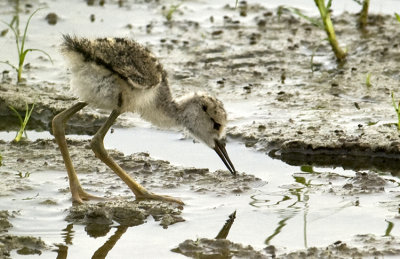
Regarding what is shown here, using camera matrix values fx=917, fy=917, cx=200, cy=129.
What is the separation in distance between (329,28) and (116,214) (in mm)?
3332

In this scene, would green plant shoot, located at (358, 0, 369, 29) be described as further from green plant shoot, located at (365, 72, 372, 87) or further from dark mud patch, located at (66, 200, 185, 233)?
dark mud patch, located at (66, 200, 185, 233)

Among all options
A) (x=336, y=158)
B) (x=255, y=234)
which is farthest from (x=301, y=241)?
(x=336, y=158)

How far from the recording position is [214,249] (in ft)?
15.8

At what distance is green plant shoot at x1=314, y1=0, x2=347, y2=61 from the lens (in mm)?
7785

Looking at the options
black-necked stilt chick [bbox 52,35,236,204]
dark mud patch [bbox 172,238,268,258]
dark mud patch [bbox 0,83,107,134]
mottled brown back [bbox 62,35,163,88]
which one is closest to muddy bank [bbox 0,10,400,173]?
dark mud patch [bbox 0,83,107,134]

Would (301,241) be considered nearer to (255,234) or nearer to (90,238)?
(255,234)

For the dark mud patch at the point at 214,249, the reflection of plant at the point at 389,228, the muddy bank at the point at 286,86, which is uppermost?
the muddy bank at the point at 286,86

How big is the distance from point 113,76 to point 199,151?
1266 mm

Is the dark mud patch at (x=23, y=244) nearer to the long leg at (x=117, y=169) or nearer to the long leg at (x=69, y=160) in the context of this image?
the long leg at (x=69, y=160)

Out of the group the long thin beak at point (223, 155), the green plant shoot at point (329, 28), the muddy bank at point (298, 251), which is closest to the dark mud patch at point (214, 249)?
the muddy bank at point (298, 251)

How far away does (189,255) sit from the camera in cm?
474

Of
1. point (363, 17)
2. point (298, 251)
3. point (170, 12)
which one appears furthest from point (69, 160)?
point (363, 17)

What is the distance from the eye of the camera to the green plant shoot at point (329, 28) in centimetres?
779

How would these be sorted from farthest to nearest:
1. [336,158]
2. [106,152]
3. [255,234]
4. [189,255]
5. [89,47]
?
[336,158]
[106,152]
[89,47]
[255,234]
[189,255]
